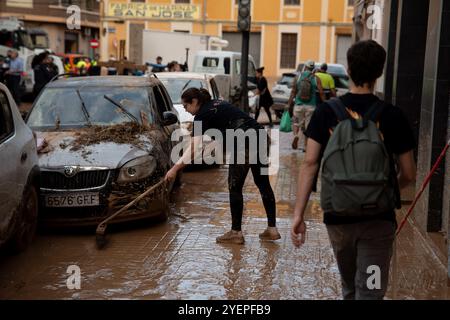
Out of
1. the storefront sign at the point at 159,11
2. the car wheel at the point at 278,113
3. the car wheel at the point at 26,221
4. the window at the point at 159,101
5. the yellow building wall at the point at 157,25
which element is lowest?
the car wheel at the point at 278,113

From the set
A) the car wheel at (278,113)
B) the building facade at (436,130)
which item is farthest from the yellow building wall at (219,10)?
the building facade at (436,130)

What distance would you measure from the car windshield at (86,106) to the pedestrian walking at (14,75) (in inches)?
616

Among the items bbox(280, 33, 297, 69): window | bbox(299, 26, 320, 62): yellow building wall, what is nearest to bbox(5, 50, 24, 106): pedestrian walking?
bbox(280, 33, 297, 69): window

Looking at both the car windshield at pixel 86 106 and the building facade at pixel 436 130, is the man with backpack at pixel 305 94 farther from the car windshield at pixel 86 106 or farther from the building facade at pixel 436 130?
the building facade at pixel 436 130

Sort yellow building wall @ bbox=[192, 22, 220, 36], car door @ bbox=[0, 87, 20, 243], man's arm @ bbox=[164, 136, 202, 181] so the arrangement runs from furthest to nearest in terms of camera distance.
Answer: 1. yellow building wall @ bbox=[192, 22, 220, 36]
2. man's arm @ bbox=[164, 136, 202, 181]
3. car door @ bbox=[0, 87, 20, 243]

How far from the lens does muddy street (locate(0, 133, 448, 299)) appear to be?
606cm

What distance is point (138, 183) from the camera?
8039 mm

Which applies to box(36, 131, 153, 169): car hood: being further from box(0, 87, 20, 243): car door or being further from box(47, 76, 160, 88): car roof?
box(47, 76, 160, 88): car roof

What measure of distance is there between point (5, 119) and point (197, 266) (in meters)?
2.34

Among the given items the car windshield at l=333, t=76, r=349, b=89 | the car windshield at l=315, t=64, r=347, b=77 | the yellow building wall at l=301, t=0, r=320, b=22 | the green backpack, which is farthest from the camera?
the yellow building wall at l=301, t=0, r=320, b=22

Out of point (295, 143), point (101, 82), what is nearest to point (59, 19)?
point (295, 143)

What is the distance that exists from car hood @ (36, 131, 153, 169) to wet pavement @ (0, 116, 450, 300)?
0.81 m

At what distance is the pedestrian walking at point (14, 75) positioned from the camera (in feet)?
81.9

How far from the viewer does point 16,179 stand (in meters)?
6.74
